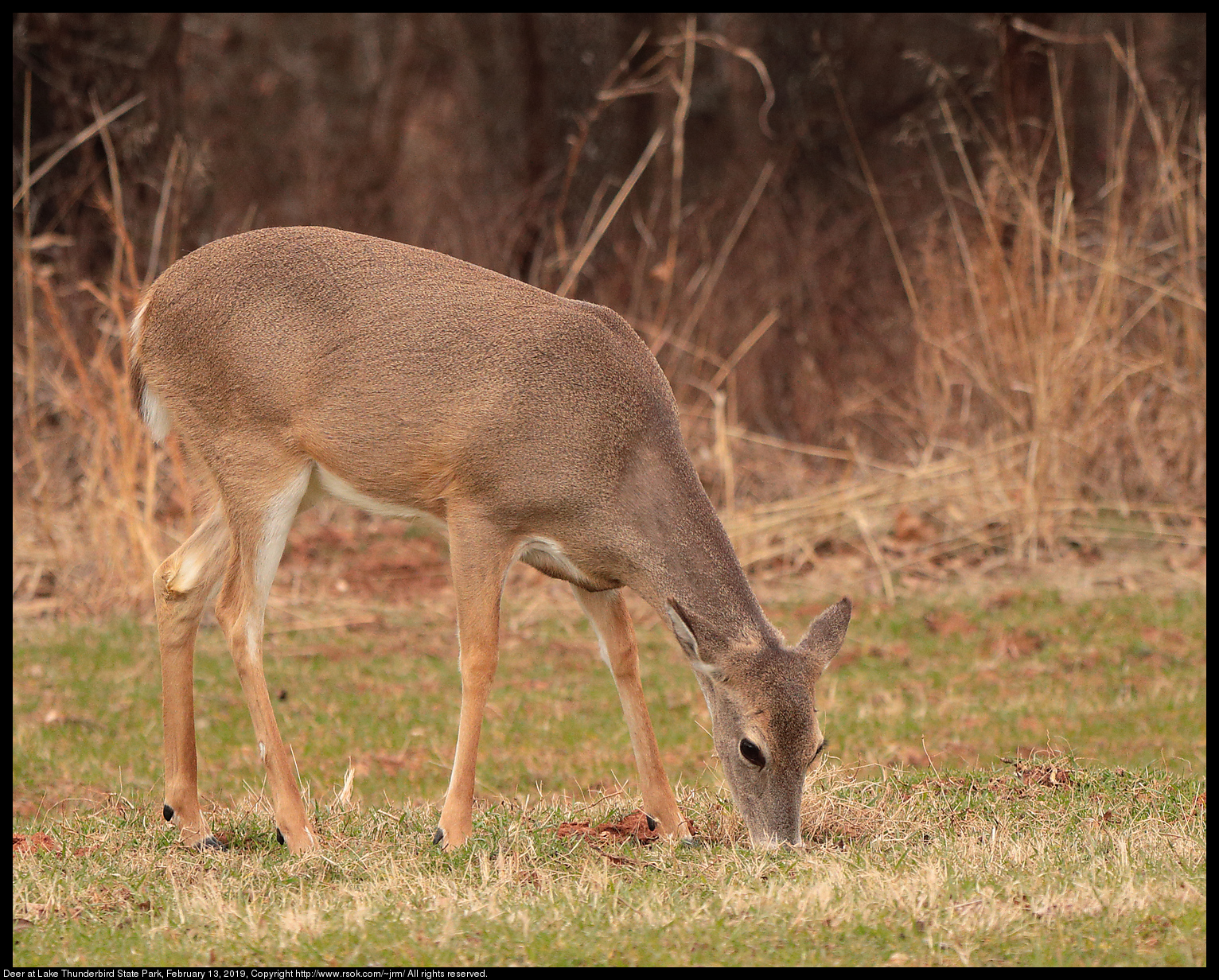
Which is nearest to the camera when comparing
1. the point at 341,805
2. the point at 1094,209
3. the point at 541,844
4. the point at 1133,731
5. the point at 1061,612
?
the point at 541,844

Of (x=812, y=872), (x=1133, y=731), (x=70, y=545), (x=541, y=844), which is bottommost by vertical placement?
(x=70, y=545)

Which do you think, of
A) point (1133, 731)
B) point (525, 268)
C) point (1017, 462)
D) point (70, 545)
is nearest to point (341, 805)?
point (1133, 731)

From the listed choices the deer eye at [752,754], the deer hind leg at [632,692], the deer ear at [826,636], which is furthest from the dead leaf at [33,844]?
the deer ear at [826,636]

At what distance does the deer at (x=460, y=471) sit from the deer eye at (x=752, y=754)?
0.01 meters

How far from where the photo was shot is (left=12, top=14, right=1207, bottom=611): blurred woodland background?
10.4 m

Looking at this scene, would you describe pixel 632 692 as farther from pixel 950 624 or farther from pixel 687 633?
pixel 950 624

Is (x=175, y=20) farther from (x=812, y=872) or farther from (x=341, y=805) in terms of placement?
Result: (x=812, y=872)

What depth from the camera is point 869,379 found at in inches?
579

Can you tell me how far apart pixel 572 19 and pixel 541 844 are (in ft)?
44.9

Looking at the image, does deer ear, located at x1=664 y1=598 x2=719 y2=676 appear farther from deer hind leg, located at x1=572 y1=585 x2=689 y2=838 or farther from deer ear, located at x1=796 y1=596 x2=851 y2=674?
deer hind leg, located at x1=572 y1=585 x2=689 y2=838

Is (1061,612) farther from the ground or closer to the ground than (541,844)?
closer to the ground

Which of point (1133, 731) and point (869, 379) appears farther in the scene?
point (869, 379)

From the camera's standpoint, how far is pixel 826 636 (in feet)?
17.1

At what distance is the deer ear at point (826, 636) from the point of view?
517 cm
